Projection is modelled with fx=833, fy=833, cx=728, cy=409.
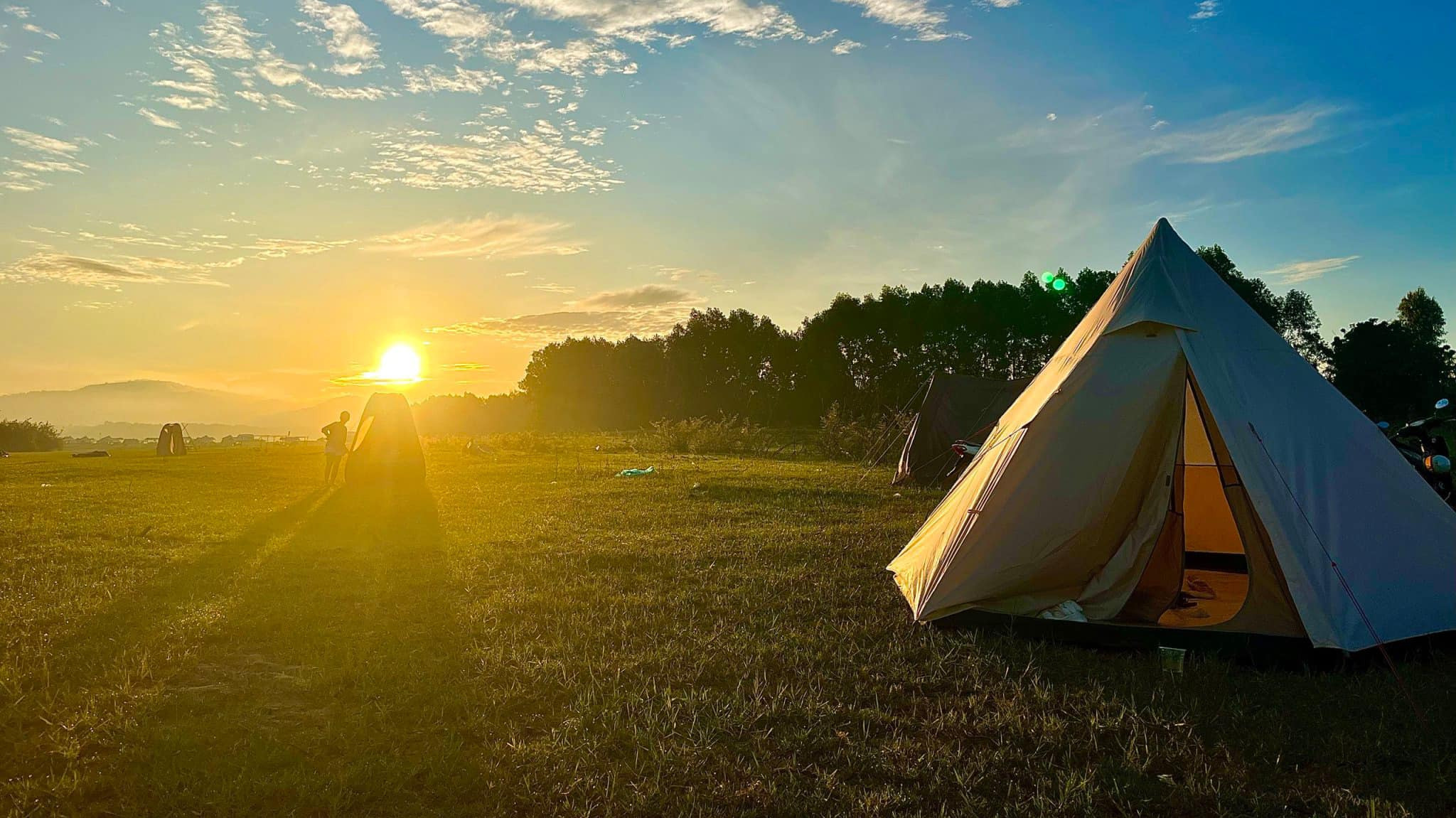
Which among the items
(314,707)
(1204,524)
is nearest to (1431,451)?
(1204,524)

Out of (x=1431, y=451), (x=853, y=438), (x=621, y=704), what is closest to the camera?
(x=621, y=704)

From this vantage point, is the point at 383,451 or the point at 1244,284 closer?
the point at 383,451

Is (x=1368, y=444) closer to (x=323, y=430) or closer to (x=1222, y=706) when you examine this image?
(x=1222, y=706)

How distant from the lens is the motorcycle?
8508mm

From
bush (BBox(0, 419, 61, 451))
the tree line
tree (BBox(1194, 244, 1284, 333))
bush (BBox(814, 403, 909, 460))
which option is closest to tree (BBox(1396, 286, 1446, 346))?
the tree line

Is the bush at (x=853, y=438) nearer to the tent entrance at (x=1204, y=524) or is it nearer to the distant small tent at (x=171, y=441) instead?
the tent entrance at (x=1204, y=524)

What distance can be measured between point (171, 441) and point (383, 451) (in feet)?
52.3

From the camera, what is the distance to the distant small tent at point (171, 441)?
88.8ft

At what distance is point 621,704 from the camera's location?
189 inches

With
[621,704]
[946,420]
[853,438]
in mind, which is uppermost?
[946,420]

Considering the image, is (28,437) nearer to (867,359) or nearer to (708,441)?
(708,441)

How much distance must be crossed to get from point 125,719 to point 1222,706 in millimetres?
6080

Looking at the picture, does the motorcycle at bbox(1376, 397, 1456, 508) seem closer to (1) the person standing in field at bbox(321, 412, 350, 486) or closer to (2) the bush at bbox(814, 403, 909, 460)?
(2) the bush at bbox(814, 403, 909, 460)

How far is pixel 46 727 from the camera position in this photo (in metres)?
4.45
